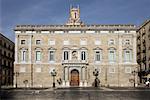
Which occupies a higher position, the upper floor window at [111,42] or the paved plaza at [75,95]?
the upper floor window at [111,42]

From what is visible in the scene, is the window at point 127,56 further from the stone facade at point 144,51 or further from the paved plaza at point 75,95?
the paved plaza at point 75,95

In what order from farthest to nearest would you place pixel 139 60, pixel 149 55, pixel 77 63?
1. pixel 139 60
2. pixel 149 55
3. pixel 77 63

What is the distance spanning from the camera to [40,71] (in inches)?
3002

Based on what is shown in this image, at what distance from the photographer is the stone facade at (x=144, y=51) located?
8338 centimetres

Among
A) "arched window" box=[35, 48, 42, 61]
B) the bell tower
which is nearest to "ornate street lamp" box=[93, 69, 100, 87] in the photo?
"arched window" box=[35, 48, 42, 61]

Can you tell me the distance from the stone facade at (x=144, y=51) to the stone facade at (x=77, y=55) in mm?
8127

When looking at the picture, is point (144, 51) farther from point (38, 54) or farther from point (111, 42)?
point (38, 54)

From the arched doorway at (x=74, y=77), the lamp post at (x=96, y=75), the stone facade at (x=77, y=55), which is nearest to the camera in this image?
the lamp post at (x=96, y=75)

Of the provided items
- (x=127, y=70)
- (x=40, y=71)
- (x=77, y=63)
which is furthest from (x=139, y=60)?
(x=40, y=71)

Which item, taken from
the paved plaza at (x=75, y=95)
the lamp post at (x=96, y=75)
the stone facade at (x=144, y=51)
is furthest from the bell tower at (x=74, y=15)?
the paved plaza at (x=75, y=95)

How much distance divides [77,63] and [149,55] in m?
19.2

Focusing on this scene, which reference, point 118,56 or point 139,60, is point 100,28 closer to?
point 118,56

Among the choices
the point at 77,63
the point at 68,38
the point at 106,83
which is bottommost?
the point at 106,83

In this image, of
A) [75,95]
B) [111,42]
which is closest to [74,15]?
[111,42]
